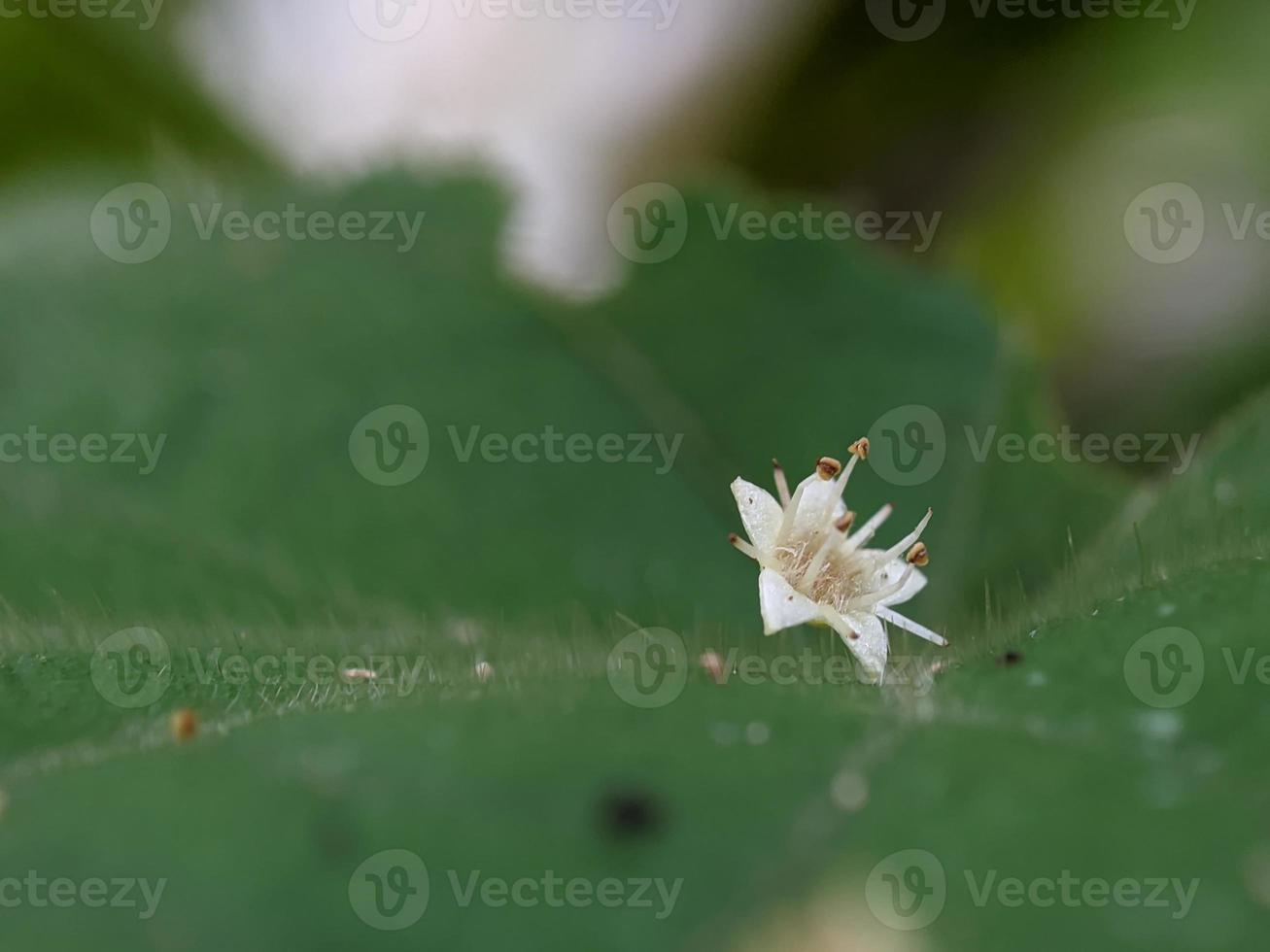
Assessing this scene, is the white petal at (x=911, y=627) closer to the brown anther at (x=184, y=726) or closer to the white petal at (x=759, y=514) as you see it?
the white petal at (x=759, y=514)

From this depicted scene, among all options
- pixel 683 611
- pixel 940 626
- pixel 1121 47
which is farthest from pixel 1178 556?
pixel 1121 47

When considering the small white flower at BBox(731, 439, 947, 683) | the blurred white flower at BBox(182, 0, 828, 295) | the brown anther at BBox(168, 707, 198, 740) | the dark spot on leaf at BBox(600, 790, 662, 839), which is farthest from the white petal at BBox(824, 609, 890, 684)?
the blurred white flower at BBox(182, 0, 828, 295)

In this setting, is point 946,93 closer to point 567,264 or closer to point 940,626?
point 567,264

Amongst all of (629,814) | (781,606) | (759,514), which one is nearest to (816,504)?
(759,514)

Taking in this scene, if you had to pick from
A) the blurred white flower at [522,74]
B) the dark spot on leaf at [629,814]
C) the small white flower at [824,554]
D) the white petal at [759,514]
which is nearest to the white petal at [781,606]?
the small white flower at [824,554]

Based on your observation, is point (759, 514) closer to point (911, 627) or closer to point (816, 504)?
point (816, 504)

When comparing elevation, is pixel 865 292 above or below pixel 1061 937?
above
